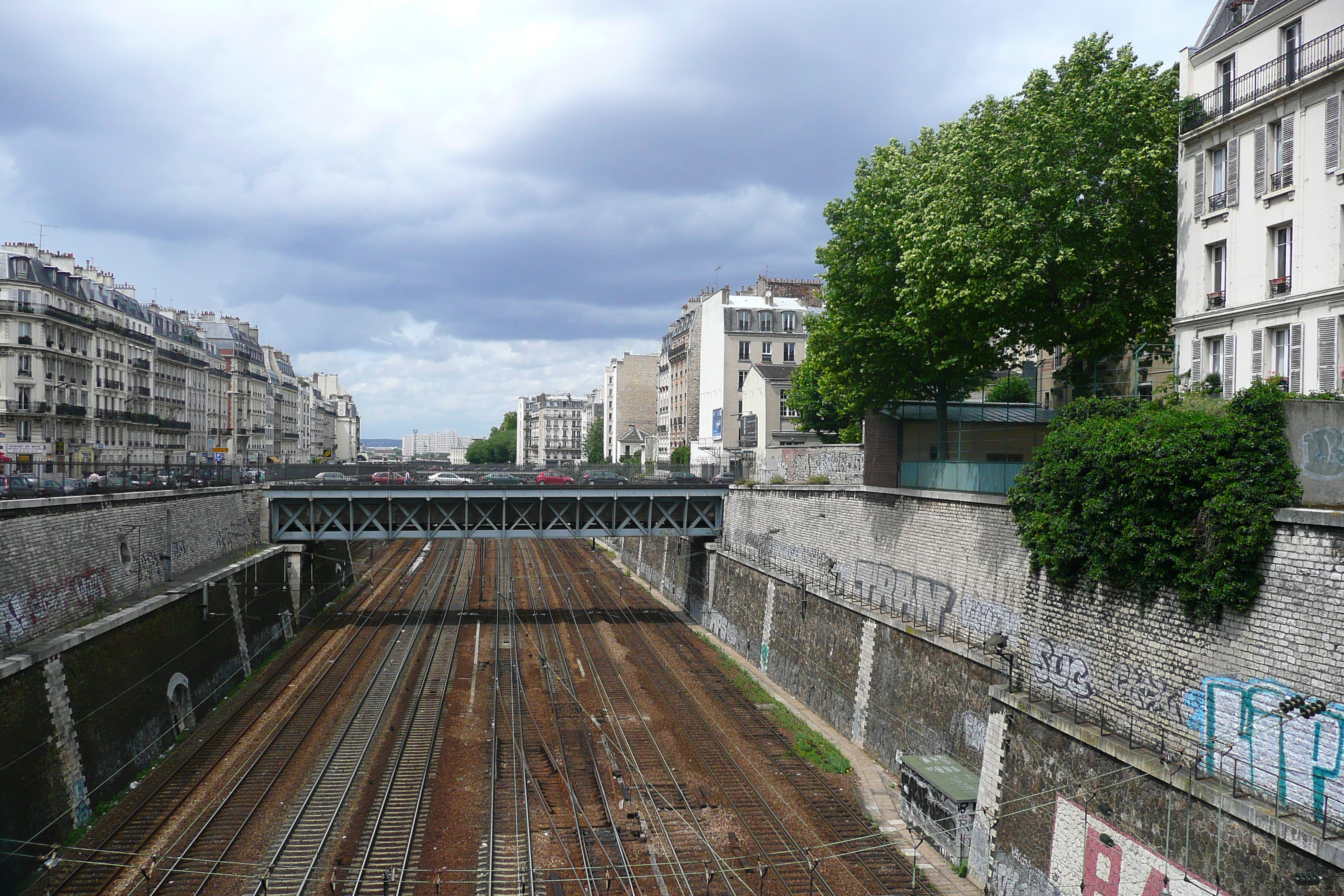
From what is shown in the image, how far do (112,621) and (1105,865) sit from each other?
24780mm

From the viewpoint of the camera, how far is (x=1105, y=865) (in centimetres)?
1556

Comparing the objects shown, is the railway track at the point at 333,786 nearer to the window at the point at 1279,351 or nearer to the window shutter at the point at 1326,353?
the window shutter at the point at 1326,353

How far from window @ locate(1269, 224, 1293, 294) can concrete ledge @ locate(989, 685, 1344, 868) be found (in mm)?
11489

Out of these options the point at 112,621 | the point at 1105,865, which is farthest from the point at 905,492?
the point at 112,621

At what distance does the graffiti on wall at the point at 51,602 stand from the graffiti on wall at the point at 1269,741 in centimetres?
2576

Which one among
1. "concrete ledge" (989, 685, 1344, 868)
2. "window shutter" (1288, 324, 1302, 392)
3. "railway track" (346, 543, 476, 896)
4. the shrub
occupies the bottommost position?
"railway track" (346, 543, 476, 896)

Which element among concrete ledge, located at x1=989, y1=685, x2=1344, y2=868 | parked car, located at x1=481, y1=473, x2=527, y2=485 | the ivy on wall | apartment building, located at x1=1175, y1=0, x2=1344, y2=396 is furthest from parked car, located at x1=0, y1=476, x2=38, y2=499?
apartment building, located at x1=1175, y1=0, x2=1344, y2=396

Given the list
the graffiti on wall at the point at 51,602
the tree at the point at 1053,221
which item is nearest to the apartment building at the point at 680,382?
the tree at the point at 1053,221

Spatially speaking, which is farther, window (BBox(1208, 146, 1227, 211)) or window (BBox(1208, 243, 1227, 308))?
window (BBox(1208, 243, 1227, 308))

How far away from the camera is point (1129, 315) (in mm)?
25906

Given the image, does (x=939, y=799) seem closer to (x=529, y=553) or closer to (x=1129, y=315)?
(x=1129, y=315)

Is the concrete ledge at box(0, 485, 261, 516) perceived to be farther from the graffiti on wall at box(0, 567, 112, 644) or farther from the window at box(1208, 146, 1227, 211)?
the window at box(1208, 146, 1227, 211)

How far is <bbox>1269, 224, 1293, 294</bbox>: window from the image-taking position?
64.8 feet

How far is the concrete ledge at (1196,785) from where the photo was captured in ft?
39.7
